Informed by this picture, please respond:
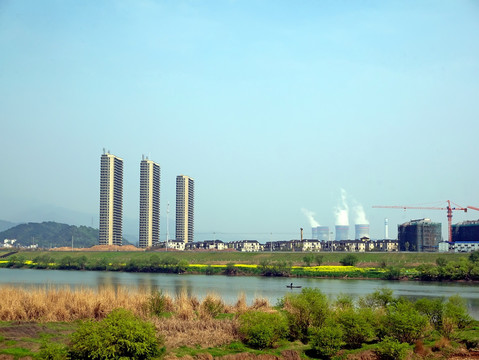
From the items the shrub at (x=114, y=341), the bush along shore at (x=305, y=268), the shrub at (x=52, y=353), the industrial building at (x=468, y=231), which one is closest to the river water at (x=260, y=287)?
the bush along shore at (x=305, y=268)

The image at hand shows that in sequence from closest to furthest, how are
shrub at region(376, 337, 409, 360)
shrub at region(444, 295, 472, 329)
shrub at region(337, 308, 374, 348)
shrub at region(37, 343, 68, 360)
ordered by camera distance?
shrub at region(37, 343, 68, 360) → shrub at region(376, 337, 409, 360) → shrub at region(337, 308, 374, 348) → shrub at region(444, 295, 472, 329)

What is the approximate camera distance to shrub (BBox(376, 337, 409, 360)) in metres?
22.8

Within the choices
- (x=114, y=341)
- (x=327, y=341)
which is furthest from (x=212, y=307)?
(x=114, y=341)

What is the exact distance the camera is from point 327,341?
23.1 m

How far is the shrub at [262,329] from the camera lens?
77.6ft

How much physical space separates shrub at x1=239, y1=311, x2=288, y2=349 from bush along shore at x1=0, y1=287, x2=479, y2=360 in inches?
1.7

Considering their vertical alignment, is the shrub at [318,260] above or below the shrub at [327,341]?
below

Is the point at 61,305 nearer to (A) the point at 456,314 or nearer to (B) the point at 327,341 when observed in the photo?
(B) the point at 327,341

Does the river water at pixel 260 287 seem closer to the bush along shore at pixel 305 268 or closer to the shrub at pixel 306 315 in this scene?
the bush along shore at pixel 305 268

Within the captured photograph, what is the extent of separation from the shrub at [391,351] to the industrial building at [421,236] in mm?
170650

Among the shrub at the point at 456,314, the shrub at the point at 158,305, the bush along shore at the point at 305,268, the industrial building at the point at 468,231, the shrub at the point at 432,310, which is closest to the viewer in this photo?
the shrub at the point at 456,314

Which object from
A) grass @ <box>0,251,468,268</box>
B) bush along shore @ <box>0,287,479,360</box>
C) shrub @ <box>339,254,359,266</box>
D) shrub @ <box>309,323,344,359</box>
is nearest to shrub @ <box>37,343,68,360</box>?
bush along shore @ <box>0,287,479,360</box>

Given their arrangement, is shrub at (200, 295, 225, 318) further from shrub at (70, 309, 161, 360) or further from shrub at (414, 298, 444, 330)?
shrub at (414, 298, 444, 330)

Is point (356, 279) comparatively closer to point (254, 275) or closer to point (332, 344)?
point (254, 275)
